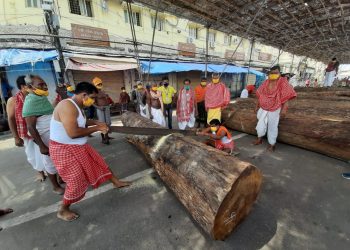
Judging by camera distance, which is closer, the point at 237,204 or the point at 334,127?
the point at 237,204

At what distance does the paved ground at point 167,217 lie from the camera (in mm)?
1789

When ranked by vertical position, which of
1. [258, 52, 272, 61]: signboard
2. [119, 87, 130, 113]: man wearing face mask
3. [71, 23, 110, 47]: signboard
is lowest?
[119, 87, 130, 113]: man wearing face mask

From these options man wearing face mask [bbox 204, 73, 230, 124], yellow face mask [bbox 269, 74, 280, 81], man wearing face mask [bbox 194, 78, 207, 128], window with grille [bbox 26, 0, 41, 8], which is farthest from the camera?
window with grille [bbox 26, 0, 41, 8]

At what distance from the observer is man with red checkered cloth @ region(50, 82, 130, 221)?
189 centimetres

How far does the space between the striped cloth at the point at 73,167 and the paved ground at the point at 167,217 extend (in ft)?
1.29

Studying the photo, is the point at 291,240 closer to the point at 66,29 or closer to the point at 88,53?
the point at 88,53

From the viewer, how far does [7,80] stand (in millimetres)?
7340

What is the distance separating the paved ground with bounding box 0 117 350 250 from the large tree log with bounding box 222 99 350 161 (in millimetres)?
313

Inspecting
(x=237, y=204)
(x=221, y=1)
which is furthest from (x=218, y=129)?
(x=221, y=1)

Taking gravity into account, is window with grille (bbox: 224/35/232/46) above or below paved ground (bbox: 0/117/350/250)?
above

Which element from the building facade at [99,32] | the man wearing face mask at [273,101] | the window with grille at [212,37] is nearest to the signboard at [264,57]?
the window with grille at [212,37]

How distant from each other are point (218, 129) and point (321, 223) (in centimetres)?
189

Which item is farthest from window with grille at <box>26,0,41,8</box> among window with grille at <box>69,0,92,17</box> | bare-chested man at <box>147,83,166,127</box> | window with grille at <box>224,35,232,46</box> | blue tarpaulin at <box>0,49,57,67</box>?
window with grille at <box>224,35,232,46</box>

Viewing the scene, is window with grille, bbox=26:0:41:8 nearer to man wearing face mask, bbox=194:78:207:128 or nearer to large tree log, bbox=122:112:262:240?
man wearing face mask, bbox=194:78:207:128
